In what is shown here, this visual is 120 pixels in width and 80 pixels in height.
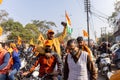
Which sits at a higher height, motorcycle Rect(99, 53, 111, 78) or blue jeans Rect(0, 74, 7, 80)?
motorcycle Rect(99, 53, 111, 78)

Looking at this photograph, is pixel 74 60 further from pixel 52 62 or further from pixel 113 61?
pixel 113 61

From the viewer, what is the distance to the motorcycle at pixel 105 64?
47.1 ft

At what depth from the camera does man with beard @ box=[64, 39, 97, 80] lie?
5.97 metres

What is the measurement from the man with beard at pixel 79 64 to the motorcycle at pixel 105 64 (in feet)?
26.7

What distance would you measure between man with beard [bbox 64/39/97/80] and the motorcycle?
8.14m

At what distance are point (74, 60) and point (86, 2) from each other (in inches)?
2137

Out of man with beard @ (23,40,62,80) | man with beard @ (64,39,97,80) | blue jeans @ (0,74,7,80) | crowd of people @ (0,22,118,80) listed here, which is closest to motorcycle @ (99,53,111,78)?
crowd of people @ (0,22,118,80)

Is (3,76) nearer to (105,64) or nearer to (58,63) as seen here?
(58,63)

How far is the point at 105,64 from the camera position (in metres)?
14.7

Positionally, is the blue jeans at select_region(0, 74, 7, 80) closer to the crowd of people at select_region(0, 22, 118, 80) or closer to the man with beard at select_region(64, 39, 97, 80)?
the crowd of people at select_region(0, 22, 118, 80)

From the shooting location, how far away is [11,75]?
28.4 feet

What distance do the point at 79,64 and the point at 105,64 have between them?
8.84 m

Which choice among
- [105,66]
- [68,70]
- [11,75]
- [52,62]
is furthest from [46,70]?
[105,66]

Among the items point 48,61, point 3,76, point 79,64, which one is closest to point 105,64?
point 3,76
